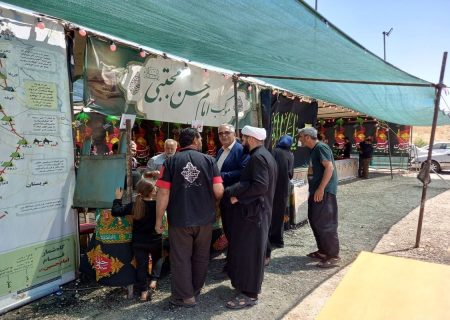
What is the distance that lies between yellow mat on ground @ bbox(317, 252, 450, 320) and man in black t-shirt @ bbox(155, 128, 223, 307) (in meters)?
1.29

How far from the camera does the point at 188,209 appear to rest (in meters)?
2.82

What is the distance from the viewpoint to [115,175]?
3.34 m

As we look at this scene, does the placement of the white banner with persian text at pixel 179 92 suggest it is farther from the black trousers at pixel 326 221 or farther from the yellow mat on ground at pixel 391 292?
the yellow mat on ground at pixel 391 292

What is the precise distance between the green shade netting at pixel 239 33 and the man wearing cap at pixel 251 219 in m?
1.11

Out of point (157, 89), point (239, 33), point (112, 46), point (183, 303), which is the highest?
point (239, 33)

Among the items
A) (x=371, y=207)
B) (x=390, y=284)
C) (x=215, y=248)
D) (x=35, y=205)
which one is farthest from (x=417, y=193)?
(x=35, y=205)

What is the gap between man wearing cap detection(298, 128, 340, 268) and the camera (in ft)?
12.9

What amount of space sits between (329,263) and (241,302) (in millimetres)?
1533

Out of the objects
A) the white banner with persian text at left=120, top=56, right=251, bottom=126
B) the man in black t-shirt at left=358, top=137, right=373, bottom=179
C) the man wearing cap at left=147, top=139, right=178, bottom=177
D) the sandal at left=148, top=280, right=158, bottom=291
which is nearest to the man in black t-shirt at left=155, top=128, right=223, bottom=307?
the sandal at left=148, top=280, right=158, bottom=291

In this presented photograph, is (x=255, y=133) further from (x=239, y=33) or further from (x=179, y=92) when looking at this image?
(x=179, y=92)

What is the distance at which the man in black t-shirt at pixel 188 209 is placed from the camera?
2.82 meters

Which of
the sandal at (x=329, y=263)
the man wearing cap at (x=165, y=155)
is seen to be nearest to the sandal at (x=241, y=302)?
the sandal at (x=329, y=263)

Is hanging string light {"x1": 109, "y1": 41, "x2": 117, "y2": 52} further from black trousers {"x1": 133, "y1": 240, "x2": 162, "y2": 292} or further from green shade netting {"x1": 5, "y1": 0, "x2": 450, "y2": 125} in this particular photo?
black trousers {"x1": 133, "y1": 240, "x2": 162, "y2": 292}

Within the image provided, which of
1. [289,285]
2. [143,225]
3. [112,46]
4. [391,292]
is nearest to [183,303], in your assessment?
[143,225]
